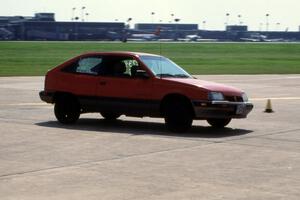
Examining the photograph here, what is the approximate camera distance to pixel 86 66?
15242 millimetres

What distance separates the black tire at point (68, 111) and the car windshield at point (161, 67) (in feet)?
5.80

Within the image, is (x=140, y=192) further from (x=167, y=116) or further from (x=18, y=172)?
(x=167, y=116)

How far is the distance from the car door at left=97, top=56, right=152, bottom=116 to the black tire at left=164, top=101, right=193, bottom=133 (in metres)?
0.53

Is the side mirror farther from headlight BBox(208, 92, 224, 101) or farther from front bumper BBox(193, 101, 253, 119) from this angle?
headlight BBox(208, 92, 224, 101)

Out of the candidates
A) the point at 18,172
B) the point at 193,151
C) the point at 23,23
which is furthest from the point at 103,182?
the point at 23,23

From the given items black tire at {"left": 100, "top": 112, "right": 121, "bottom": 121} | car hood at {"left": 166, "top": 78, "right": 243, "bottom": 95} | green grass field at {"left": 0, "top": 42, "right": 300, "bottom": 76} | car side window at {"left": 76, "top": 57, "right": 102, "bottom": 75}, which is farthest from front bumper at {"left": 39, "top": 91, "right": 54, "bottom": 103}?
green grass field at {"left": 0, "top": 42, "right": 300, "bottom": 76}

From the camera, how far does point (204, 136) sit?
13297mm

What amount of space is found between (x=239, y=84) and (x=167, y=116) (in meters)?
16.6

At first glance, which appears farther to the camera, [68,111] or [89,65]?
[89,65]

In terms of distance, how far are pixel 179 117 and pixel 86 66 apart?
2.64 metres

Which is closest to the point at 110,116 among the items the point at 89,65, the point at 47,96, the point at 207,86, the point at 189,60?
the point at 89,65

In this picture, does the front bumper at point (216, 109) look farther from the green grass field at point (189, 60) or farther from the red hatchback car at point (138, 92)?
the green grass field at point (189, 60)

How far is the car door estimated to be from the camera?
14.2 meters

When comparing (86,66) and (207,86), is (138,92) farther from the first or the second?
(86,66)
